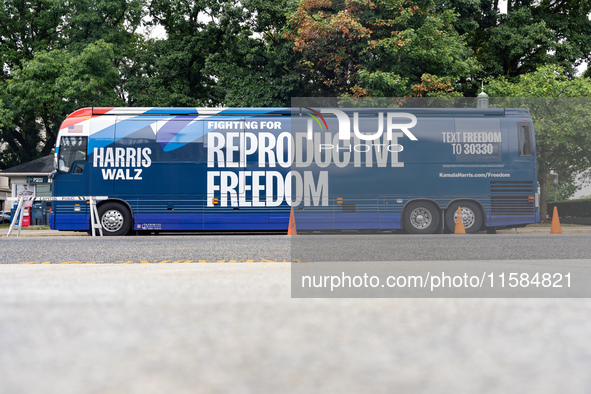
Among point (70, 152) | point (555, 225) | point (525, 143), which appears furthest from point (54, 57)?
point (555, 225)

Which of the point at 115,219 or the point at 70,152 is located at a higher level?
the point at 70,152

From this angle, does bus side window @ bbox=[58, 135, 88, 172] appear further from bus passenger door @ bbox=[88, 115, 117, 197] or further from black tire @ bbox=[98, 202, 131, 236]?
black tire @ bbox=[98, 202, 131, 236]

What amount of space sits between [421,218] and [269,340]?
1265cm

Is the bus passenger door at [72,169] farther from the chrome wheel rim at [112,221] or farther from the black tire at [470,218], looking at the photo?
the black tire at [470,218]

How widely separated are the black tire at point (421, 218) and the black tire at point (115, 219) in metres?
7.93

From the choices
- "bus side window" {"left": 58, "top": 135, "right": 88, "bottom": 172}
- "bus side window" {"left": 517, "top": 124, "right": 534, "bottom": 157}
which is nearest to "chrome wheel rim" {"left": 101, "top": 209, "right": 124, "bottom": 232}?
"bus side window" {"left": 58, "top": 135, "right": 88, "bottom": 172}

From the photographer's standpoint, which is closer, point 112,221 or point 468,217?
point 468,217

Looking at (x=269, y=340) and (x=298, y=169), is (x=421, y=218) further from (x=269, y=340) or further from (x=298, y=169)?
(x=269, y=340)

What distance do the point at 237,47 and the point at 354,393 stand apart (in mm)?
23945

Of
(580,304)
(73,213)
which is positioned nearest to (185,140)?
(73,213)

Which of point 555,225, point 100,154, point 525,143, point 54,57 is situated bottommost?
point 555,225

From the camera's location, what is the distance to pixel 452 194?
49.8 ft

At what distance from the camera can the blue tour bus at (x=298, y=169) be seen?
1492 centimetres

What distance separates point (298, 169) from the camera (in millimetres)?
15930
